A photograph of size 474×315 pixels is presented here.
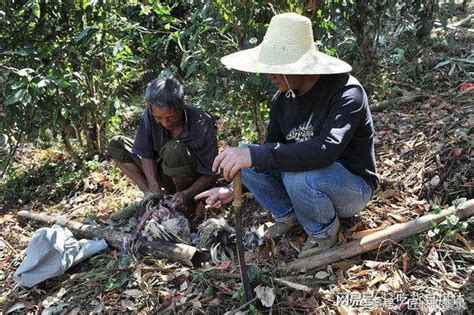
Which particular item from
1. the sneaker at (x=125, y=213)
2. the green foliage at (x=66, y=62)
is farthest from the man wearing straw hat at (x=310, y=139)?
the green foliage at (x=66, y=62)

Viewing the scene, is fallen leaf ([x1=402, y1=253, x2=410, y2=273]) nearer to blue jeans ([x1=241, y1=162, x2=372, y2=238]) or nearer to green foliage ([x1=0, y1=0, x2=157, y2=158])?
blue jeans ([x1=241, y1=162, x2=372, y2=238])

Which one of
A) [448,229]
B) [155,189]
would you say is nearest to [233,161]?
[448,229]

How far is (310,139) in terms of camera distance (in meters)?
2.32

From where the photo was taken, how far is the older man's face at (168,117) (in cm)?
303

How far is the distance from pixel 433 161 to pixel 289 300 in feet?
4.94

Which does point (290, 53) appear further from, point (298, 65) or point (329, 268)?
point (329, 268)

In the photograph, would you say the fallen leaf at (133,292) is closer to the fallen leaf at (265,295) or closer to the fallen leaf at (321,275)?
the fallen leaf at (265,295)

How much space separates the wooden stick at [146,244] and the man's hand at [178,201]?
0.31m

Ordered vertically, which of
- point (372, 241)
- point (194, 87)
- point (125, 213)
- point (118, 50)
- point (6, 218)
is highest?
point (118, 50)

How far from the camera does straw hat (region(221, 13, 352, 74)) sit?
2293mm

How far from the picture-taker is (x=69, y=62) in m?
4.34

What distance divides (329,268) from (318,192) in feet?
1.49

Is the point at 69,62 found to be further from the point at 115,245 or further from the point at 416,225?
the point at 416,225

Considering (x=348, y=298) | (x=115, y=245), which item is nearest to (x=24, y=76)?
(x=115, y=245)
